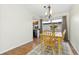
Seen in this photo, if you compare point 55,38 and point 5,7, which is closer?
point 5,7

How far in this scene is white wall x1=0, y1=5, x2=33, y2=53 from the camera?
334cm

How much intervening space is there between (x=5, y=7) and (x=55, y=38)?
7.48 ft

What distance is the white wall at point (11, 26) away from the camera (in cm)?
334

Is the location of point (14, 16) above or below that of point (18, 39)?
above

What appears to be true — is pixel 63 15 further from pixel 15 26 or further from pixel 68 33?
pixel 15 26

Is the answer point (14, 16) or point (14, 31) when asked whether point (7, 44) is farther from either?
point (14, 16)

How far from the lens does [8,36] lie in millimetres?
3619

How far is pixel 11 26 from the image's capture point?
380 centimetres
